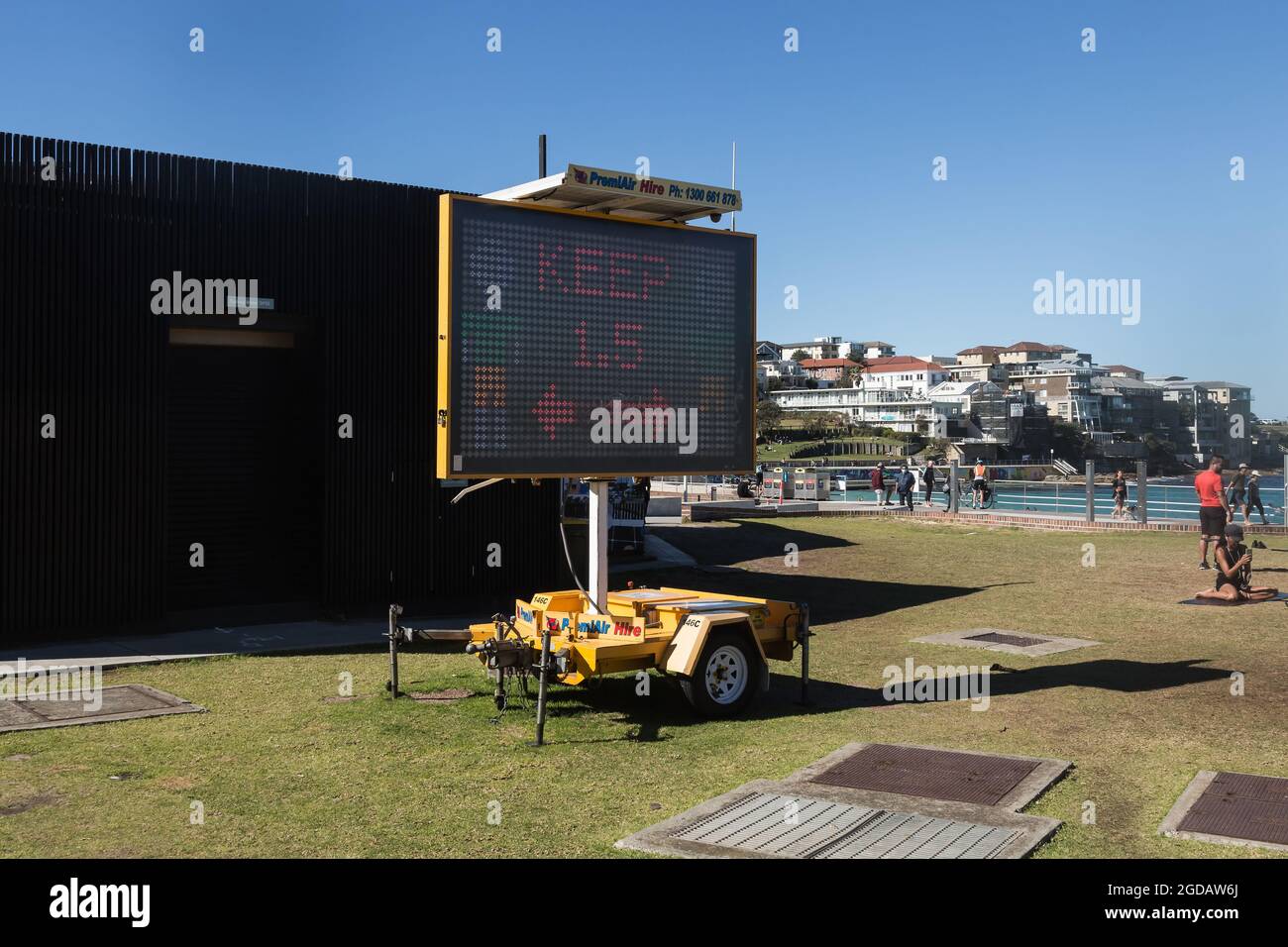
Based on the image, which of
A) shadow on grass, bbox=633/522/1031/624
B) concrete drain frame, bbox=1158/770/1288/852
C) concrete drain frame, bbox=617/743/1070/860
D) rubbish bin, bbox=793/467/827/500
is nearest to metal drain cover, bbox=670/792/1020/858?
concrete drain frame, bbox=617/743/1070/860

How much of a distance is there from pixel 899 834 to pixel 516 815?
254 cm

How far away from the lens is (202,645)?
1502cm

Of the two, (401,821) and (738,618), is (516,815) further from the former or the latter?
(738,618)

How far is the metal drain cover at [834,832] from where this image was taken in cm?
699

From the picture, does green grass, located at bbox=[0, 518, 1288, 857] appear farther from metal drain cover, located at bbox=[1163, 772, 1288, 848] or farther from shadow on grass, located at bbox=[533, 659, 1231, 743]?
metal drain cover, located at bbox=[1163, 772, 1288, 848]

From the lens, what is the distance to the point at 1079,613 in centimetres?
1802

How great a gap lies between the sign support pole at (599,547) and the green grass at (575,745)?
1.10 m

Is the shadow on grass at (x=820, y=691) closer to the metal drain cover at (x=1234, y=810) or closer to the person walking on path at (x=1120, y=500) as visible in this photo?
the metal drain cover at (x=1234, y=810)

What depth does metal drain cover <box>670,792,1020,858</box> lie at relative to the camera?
6.99 meters

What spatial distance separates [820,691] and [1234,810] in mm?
5275

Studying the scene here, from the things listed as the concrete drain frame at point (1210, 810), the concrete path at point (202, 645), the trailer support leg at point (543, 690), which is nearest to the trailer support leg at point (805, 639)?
the trailer support leg at point (543, 690)

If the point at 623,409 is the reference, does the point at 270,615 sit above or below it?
below

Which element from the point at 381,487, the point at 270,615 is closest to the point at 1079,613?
the point at 381,487

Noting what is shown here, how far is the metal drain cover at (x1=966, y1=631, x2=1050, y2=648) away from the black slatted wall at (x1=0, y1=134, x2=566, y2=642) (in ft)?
24.1
